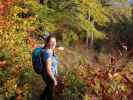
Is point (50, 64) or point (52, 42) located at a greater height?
point (52, 42)

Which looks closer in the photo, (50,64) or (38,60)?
(50,64)

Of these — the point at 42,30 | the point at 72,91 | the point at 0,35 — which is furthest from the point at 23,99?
the point at 42,30

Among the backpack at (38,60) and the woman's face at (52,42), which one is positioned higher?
the woman's face at (52,42)

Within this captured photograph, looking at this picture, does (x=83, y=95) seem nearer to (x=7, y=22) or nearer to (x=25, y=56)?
(x=25, y=56)

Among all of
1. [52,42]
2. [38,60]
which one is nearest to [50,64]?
[38,60]

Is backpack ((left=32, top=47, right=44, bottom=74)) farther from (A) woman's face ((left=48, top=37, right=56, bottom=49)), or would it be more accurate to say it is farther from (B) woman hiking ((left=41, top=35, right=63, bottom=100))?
(A) woman's face ((left=48, top=37, right=56, bottom=49))

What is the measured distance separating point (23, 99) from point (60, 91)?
3.25ft

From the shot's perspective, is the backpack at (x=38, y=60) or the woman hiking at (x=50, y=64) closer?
the woman hiking at (x=50, y=64)

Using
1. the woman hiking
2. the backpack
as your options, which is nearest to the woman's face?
the woman hiking

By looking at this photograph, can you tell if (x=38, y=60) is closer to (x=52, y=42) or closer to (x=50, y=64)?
(x=50, y=64)

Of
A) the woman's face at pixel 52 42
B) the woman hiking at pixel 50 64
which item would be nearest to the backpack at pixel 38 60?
the woman hiking at pixel 50 64

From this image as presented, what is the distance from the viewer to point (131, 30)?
50625mm

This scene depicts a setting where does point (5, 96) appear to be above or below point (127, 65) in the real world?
below

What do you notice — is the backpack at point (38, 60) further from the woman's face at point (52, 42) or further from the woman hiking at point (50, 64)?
the woman's face at point (52, 42)
